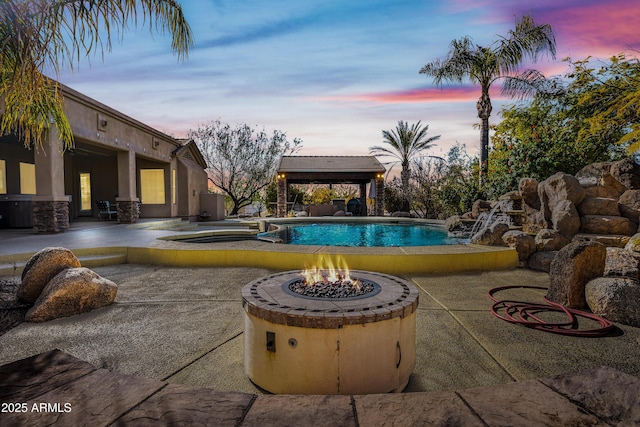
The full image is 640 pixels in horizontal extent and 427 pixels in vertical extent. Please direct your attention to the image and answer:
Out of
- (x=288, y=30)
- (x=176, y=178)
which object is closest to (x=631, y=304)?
(x=288, y=30)

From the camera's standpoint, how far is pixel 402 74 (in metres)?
13.8

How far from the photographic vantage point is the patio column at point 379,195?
2156cm

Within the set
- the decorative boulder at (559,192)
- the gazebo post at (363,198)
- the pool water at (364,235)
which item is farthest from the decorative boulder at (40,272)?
the gazebo post at (363,198)

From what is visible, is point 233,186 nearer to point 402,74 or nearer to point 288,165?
point 288,165

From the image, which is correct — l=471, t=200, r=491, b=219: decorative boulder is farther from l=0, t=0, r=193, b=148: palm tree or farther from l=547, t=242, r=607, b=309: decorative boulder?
l=0, t=0, r=193, b=148: palm tree

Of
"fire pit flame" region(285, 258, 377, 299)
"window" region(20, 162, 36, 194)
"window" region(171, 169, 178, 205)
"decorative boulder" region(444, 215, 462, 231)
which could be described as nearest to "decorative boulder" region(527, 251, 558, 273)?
"fire pit flame" region(285, 258, 377, 299)

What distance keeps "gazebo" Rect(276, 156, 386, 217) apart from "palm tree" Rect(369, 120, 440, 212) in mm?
1844

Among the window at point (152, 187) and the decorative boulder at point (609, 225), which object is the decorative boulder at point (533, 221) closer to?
the decorative boulder at point (609, 225)

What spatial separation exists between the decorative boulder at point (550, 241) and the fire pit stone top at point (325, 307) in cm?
480

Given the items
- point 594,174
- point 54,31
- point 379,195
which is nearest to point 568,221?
point 594,174

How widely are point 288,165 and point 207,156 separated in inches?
277

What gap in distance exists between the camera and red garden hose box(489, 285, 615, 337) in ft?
10.6

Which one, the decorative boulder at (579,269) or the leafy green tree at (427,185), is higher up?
the leafy green tree at (427,185)

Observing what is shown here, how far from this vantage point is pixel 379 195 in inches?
853
